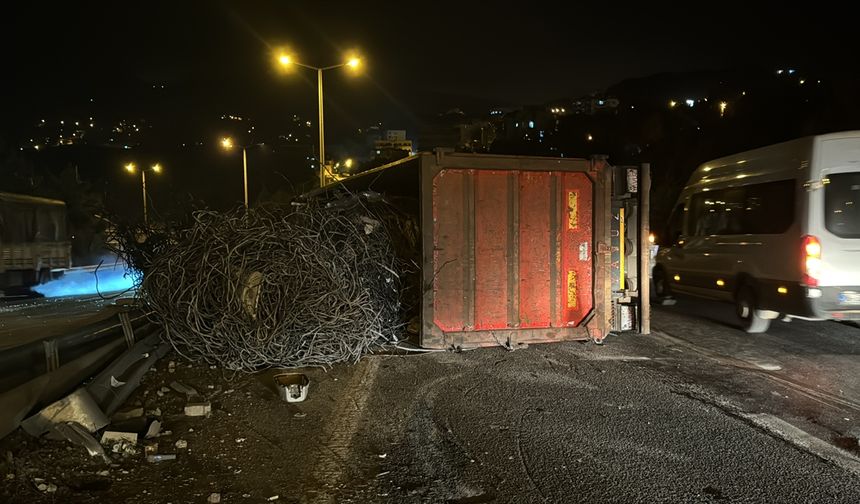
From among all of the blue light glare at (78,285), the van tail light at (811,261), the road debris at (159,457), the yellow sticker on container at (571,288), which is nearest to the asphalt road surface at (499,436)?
the road debris at (159,457)

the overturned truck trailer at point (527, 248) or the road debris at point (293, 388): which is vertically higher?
the overturned truck trailer at point (527, 248)

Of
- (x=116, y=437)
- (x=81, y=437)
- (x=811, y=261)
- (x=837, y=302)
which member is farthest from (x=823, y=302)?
(x=81, y=437)

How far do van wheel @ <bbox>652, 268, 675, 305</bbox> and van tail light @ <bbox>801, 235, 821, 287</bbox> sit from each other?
425cm

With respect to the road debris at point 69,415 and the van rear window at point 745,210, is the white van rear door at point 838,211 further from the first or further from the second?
the road debris at point 69,415

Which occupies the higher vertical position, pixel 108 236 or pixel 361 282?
pixel 108 236

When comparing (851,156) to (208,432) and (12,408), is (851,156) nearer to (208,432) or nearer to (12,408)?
(208,432)

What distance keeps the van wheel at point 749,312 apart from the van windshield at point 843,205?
1622 mm

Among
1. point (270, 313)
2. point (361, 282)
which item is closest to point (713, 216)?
point (361, 282)

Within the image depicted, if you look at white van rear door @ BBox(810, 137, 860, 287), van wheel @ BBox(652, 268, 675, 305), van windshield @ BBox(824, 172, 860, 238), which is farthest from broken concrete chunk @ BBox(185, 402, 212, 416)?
van wheel @ BBox(652, 268, 675, 305)

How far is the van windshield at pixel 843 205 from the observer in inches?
279

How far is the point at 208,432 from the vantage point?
448 centimetres

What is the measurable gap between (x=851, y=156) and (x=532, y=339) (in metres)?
4.64

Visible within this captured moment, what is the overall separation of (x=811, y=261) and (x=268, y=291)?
6800 millimetres

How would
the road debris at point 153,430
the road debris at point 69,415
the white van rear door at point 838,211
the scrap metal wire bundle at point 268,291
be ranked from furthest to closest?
the white van rear door at point 838,211 < the scrap metal wire bundle at point 268,291 < the road debris at point 153,430 < the road debris at point 69,415
